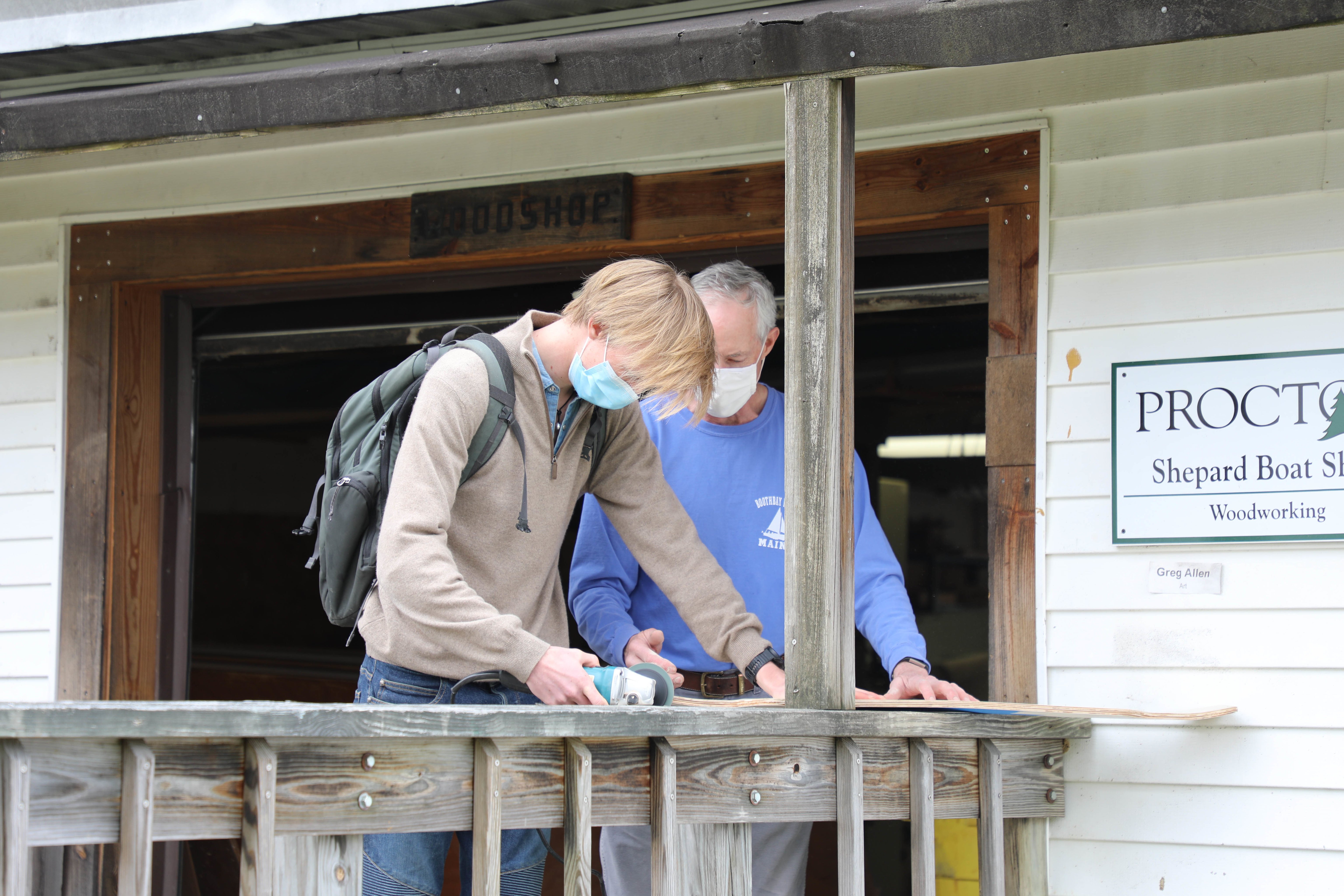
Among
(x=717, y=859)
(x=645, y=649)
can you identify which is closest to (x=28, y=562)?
(x=645, y=649)

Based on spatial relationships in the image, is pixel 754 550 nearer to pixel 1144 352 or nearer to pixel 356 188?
pixel 1144 352

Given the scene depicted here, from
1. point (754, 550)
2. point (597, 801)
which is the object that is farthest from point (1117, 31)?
point (597, 801)

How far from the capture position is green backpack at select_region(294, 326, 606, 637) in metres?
2.40

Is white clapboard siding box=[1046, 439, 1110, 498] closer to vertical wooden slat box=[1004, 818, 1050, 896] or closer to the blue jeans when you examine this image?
vertical wooden slat box=[1004, 818, 1050, 896]

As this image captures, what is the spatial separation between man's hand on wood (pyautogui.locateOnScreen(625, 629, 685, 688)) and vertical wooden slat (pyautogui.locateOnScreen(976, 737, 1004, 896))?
2.31 ft

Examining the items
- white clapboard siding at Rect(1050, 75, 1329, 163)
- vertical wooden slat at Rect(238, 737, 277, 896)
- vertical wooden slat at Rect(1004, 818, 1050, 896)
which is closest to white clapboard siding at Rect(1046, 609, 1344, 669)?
vertical wooden slat at Rect(1004, 818, 1050, 896)

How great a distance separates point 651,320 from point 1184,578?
5.52 feet

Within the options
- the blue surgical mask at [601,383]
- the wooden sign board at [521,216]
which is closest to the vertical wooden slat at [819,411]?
the blue surgical mask at [601,383]

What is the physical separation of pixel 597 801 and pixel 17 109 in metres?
2.50

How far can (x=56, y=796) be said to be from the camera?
1555 millimetres

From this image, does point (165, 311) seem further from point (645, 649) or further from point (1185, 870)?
point (1185, 870)

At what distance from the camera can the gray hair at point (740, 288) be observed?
3.24 meters

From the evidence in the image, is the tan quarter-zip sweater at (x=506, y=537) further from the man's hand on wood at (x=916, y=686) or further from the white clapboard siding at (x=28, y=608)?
the white clapboard siding at (x=28, y=608)

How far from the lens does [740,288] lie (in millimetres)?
3242
